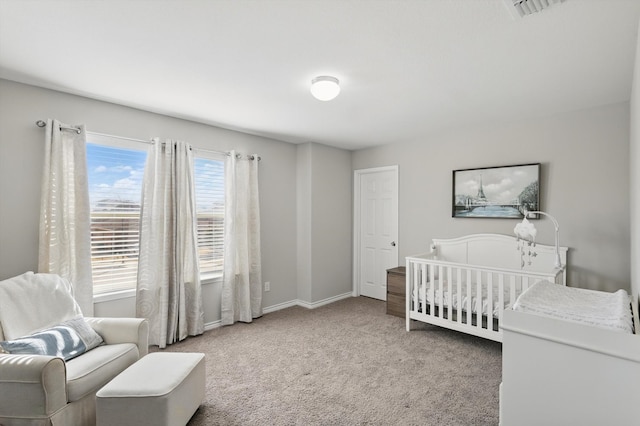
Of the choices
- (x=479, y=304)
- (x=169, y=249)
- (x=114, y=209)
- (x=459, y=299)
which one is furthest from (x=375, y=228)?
(x=114, y=209)

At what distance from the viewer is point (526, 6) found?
1.54 metres

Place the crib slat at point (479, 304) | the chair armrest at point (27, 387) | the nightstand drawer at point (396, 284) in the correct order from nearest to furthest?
the chair armrest at point (27, 387) → the crib slat at point (479, 304) → the nightstand drawer at point (396, 284)

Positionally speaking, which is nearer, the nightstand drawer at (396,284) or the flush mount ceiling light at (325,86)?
the flush mount ceiling light at (325,86)

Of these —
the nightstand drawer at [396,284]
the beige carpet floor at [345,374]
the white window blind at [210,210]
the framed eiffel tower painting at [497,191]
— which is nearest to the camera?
the beige carpet floor at [345,374]

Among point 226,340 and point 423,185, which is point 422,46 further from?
point 226,340

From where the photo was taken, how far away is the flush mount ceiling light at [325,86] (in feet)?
7.60

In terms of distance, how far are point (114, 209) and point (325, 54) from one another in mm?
2386

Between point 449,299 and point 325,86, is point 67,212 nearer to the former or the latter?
point 325,86

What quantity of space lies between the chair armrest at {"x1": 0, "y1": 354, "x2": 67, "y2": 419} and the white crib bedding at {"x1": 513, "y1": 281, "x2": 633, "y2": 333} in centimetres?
240

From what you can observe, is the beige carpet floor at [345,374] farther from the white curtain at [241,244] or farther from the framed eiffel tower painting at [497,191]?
the framed eiffel tower painting at [497,191]

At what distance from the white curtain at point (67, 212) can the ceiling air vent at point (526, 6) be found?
3144 mm

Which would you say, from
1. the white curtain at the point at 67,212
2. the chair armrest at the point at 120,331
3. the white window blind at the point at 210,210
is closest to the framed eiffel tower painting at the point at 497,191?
the white window blind at the point at 210,210

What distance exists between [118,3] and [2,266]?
215cm

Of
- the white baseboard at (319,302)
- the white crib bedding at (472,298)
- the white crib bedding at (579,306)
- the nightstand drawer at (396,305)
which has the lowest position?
the white baseboard at (319,302)
